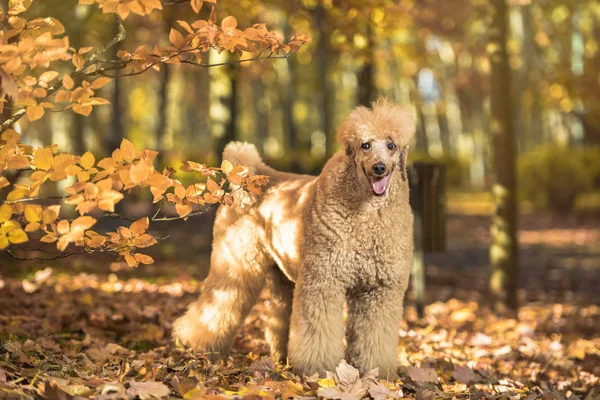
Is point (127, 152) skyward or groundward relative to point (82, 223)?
skyward

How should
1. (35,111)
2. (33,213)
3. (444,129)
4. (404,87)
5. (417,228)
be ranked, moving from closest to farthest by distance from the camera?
(33,213), (35,111), (417,228), (404,87), (444,129)

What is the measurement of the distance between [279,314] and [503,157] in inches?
171

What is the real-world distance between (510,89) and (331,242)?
16.6ft

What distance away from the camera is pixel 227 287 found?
465 centimetres

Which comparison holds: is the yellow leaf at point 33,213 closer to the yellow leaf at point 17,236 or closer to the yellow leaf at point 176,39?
the yellow leaf at point 17,236

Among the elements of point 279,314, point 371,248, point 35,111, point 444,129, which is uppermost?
point 444,129

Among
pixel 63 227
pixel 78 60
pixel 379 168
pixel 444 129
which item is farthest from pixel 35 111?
pixel 444 129

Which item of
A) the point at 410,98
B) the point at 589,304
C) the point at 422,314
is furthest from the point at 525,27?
the point at 422,314

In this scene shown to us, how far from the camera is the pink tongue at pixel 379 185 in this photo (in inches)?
151

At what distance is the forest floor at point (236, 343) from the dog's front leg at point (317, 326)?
0.13 m

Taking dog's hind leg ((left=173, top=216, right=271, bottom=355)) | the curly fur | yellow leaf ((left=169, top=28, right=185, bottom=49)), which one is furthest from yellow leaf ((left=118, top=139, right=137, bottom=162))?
dog's hind leg ((left=173, top=216, right=271, bottom=355))

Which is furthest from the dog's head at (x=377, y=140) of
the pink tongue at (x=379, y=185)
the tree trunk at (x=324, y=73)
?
the tree trunk at (x=324, y=73)

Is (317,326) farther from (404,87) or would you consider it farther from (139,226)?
(404,87)

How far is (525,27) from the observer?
23422 millimetres
